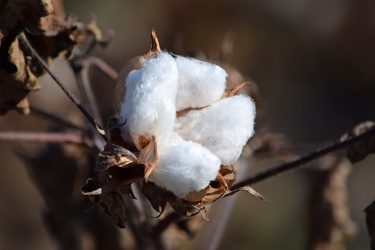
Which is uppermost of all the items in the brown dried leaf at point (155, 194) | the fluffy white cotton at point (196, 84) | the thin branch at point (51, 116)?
the thin branch at point (51, 116)

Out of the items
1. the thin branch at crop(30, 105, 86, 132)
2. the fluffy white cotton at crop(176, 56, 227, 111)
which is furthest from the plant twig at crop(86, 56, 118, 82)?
the fluffy white cotton at crop(176, 56, 227, 111)

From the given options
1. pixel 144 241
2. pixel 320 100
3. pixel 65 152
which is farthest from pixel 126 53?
pixel 144 241

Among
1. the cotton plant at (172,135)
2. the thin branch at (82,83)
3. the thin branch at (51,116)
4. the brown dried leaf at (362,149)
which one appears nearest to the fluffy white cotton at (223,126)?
the cotton plant at (172,135)

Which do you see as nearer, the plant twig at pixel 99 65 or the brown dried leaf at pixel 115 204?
the brown dried leaf at pixel 115 204

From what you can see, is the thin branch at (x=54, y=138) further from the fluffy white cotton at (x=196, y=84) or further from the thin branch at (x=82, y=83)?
the fluffy white cotton at (x=196, y=84)

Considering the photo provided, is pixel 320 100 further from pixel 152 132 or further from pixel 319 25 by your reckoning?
pixel 152 132
